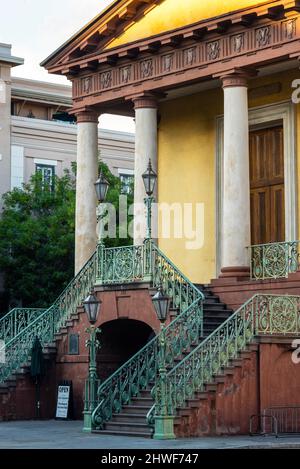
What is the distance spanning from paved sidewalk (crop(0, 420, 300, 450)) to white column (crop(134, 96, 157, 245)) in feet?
24.6

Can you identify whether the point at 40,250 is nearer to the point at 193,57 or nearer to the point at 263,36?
the point at 193,57

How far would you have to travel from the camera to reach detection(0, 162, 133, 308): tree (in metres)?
50.1

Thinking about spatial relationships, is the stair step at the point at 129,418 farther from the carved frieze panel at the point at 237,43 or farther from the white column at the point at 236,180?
the carved frieze panel at the point at 237,43

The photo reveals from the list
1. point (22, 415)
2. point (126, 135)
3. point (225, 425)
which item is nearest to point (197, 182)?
point (22, 415)

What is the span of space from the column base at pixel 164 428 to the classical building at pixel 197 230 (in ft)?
0.15

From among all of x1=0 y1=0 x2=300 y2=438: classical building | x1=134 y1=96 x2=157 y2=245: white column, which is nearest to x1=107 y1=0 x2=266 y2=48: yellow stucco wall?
x1=0 y1=0 x2=300 y2=438: classical building

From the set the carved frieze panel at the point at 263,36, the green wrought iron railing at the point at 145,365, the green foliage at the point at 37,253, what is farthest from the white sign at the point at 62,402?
the green foliage at the point at 37,253

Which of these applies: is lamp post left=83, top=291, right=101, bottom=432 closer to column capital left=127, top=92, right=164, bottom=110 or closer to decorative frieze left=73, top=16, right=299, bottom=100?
decorative frieze left=73, top=16, right=299, bottom=100

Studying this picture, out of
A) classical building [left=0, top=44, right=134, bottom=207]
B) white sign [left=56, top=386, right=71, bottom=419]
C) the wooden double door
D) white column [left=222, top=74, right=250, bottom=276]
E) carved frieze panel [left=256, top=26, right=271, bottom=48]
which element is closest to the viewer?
carved frieze panel [left=256, top=26, right=271, bottom=48]

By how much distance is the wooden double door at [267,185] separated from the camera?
33875 millimetres

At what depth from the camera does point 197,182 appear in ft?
119

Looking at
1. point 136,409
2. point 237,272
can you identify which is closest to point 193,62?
point 237,272

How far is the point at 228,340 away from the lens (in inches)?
1071
